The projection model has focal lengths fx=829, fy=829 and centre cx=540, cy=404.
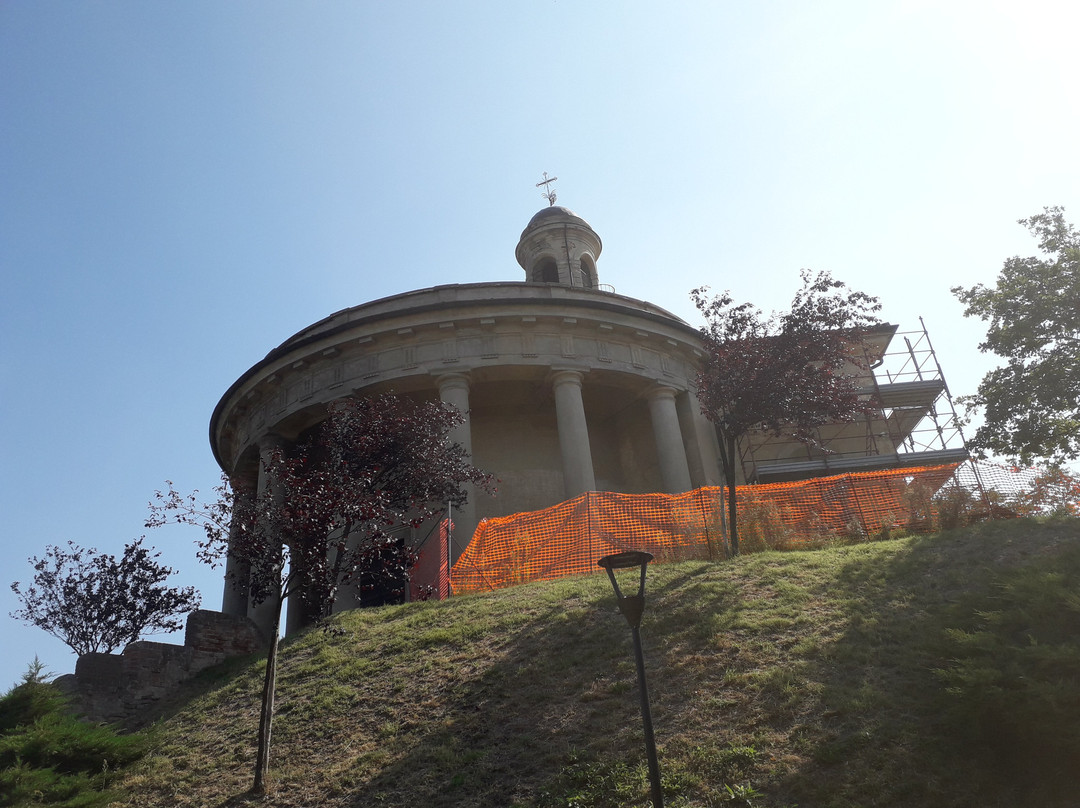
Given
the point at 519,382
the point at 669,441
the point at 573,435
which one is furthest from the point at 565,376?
the point at 669,441

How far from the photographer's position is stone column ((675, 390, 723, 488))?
25.2 metres

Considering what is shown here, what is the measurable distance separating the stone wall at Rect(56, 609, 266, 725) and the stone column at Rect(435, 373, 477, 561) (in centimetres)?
502

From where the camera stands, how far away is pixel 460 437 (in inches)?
870

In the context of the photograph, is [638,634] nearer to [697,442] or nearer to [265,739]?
[265,739]

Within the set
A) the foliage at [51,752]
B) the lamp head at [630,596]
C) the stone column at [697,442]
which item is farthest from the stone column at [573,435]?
the lamp head at [630,596]

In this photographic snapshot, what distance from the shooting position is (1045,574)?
9227mm

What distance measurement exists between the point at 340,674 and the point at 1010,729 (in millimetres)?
8934

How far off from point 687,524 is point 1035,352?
12138mm

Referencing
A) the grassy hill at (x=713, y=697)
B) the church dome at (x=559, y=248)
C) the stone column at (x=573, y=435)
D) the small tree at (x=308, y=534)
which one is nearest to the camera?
the grassy hill at (x=713, y=697)

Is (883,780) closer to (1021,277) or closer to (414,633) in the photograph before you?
(414,633)

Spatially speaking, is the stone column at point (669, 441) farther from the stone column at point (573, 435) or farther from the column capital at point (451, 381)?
the column capital at point (451, 381)

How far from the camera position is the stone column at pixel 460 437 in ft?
66.2

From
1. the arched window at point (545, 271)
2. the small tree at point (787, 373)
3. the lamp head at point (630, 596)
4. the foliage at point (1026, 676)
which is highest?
the arched window at point (545, 271)

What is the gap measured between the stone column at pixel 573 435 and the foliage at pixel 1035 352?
11.1 meters
